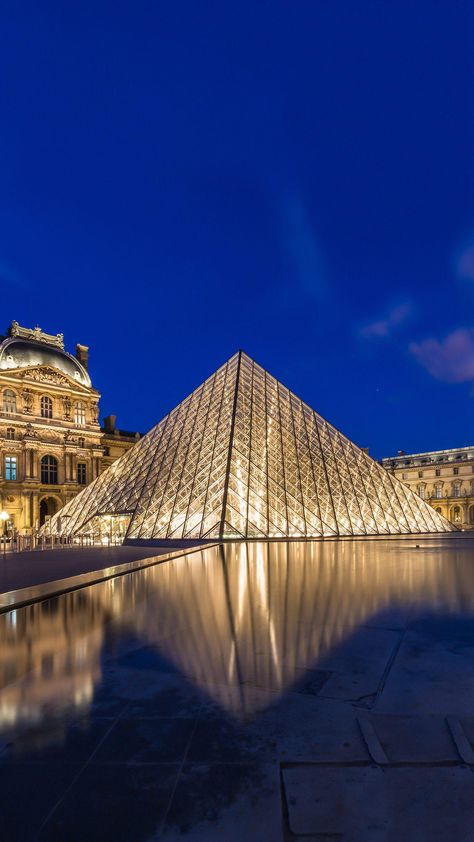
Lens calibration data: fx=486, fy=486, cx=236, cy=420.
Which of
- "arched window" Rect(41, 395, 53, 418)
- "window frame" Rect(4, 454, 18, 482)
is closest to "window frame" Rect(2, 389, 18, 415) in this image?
"arched window" Rect(41, 395, 53, 418)

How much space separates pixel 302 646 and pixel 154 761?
2.34m

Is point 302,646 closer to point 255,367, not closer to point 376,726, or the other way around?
point 376,726

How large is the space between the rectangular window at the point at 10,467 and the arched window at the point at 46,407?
189 inches

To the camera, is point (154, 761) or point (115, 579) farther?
point (115, 579)

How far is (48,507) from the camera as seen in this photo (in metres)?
43.9

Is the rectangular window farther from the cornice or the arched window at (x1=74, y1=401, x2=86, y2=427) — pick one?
the arched window at (x1=74, y1=401, x2=86, y2=427)

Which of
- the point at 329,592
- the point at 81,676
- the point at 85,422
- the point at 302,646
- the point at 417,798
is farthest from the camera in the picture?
the point at 85,422

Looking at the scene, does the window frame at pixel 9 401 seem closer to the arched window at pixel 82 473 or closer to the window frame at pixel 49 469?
the window frame at pixel 49 469

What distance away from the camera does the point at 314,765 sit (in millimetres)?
2428

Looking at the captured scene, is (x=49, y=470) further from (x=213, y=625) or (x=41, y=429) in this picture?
(x=213, y=625)

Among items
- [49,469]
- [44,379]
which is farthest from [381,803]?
[44,379]

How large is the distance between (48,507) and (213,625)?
42.3 metres

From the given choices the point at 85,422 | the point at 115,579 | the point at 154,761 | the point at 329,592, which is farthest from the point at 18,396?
the point at 154,761

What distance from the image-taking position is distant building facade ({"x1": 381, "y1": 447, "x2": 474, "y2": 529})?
5909 centimetres
